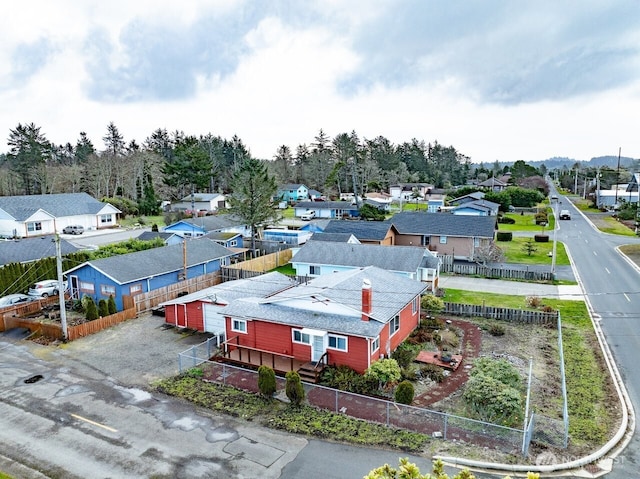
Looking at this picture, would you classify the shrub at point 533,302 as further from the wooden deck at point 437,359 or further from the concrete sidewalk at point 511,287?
the wooden deck at point 437,359

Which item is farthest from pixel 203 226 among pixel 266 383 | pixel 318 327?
pixel 266 383

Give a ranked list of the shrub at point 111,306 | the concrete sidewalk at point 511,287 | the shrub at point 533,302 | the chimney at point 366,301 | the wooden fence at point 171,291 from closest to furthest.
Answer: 1. the chimney at point 366,301
2. the shrub at point 111,306
3. the shrub at point 533,302
4. the wooden fence at point 171,291
5. the concrete sidewalk at point 511,287

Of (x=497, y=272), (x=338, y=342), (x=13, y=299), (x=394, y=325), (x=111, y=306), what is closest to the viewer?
(x=338, y=342)

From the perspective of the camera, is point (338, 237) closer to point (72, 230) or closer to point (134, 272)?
point (134, 272)

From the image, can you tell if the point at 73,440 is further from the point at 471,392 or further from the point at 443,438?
the point at 471,392

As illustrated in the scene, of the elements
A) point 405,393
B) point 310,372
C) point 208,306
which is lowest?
point 310,372

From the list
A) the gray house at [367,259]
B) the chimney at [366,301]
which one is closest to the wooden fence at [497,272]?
the gray house at [367,259]
